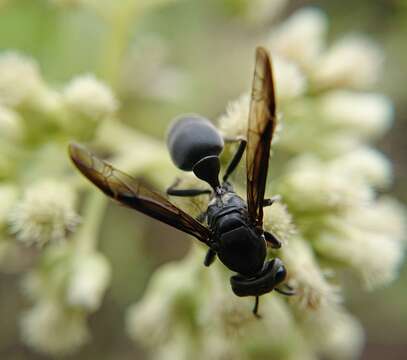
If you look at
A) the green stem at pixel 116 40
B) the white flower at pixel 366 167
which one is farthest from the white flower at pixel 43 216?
the white flower at pixel 366 167

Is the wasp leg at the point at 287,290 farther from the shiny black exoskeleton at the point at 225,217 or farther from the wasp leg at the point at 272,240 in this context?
the wasp leg at the point at 272,240

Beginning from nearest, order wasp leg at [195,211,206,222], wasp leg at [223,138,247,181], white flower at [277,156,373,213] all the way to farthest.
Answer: wasp leg at [195,211,206,222] < wasp leg at [223,138,247,181] < white flower at [277,156,373,213]

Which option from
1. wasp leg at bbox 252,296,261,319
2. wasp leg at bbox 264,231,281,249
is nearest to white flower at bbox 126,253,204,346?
wasp leg at bbox 252,296,261,319

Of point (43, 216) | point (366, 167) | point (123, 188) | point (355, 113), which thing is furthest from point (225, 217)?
point (355, 113)

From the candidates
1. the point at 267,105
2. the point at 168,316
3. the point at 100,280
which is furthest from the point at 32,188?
the point at 267,105

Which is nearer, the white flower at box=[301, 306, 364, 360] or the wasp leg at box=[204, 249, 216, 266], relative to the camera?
the wasp leg at box=[204, 249, 216, 266]

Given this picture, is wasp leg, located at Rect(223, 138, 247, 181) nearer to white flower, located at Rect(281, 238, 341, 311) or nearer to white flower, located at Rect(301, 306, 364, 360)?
white flower, located at Rect(281, 238, 341, 311)
